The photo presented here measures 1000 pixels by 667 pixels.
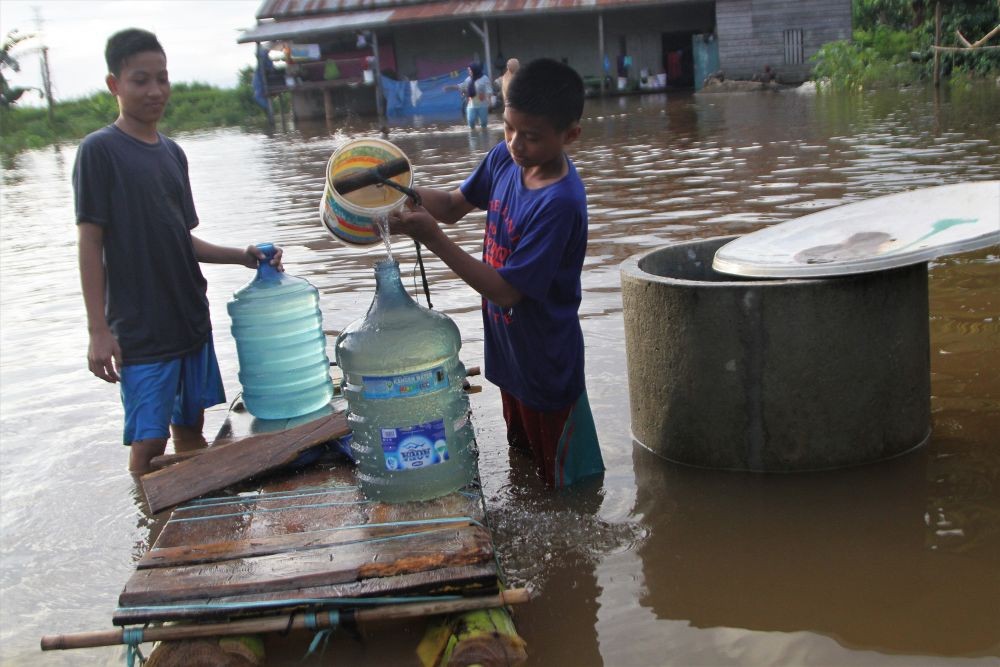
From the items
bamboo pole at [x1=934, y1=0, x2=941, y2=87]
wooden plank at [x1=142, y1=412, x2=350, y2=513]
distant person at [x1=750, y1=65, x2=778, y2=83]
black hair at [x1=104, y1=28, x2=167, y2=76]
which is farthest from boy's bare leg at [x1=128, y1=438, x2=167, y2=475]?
distant person at [x1=750, y1=65, x2=778, y2=83]

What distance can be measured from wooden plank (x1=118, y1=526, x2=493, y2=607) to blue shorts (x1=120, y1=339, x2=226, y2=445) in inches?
45.9

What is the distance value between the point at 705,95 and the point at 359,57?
1229 cm

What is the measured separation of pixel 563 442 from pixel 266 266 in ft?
4.72

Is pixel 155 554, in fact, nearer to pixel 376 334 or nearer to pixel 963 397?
pixel 376 334

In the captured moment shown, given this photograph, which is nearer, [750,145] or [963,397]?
[963,397]

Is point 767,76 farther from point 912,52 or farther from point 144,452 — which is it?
point 144,452

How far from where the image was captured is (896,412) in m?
3.71

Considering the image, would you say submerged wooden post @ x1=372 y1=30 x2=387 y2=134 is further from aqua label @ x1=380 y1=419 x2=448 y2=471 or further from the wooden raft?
aqua label @ x1=380 y1=419 x2=448 y2=471

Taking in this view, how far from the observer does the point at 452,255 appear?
302cm

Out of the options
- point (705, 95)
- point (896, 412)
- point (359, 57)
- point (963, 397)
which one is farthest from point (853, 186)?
point (359, 57)

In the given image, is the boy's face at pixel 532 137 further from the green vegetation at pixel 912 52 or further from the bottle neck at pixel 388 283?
the green vegetation at pixel 912 52

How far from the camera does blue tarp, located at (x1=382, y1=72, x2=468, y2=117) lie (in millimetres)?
31656

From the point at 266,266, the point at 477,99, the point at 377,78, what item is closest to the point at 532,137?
the point at 266,266

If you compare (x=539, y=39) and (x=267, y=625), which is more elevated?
(x=539, y=39)
